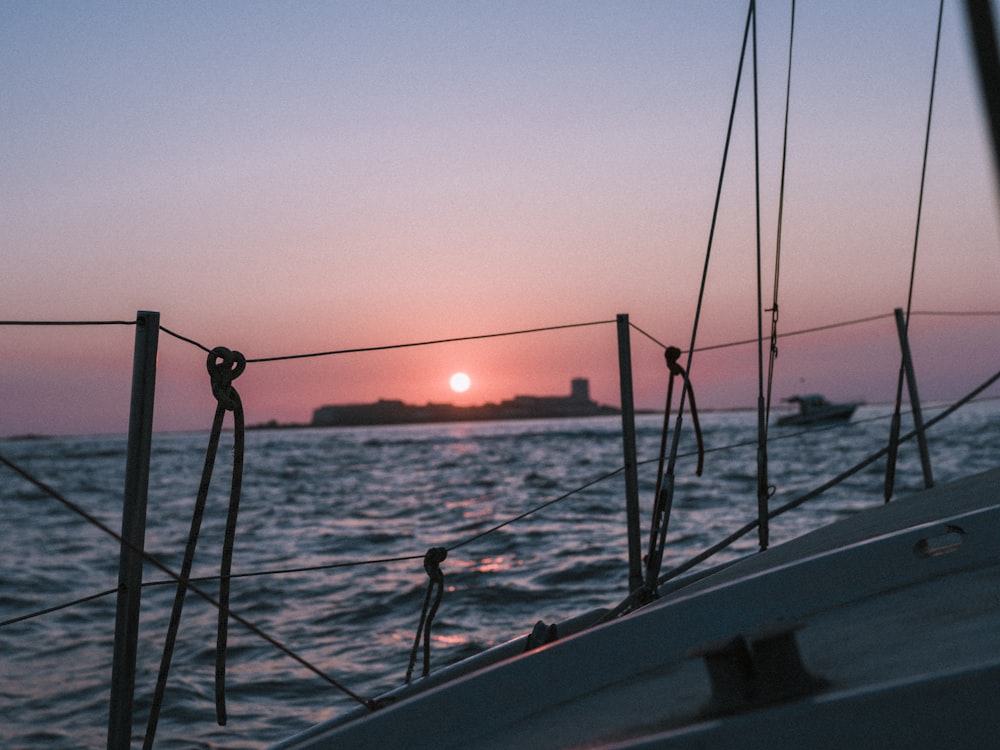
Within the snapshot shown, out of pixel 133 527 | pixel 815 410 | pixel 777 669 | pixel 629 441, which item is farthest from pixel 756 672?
pixel 815 410

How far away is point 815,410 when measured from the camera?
172 feet

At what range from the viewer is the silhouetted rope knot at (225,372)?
2.44m

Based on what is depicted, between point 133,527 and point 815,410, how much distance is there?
2118 inches

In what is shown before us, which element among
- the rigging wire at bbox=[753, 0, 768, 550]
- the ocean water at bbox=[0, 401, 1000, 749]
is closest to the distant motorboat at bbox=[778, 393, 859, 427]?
the ocean water at bbox=[0, 401, 1000, 749]

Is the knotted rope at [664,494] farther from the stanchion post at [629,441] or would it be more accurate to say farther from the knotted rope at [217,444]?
the knotted rope at [217,444]

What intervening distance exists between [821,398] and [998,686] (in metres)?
56.0

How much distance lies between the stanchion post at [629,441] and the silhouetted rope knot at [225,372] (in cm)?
161

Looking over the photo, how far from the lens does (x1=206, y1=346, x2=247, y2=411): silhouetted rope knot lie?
244 cm

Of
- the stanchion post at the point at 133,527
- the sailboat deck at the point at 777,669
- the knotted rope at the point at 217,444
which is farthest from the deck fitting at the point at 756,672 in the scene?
the knotted rope at the point at 217,444

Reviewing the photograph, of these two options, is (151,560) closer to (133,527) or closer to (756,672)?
(133,527)

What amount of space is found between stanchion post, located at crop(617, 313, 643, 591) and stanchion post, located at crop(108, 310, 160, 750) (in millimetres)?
1914

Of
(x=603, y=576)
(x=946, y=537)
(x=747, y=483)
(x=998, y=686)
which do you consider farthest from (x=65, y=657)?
(x=747, y=483)

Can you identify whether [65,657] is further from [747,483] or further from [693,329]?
[747,483]

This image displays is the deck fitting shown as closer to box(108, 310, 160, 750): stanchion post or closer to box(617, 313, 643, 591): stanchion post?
box(108, 310, 160, 750): stanchion post
